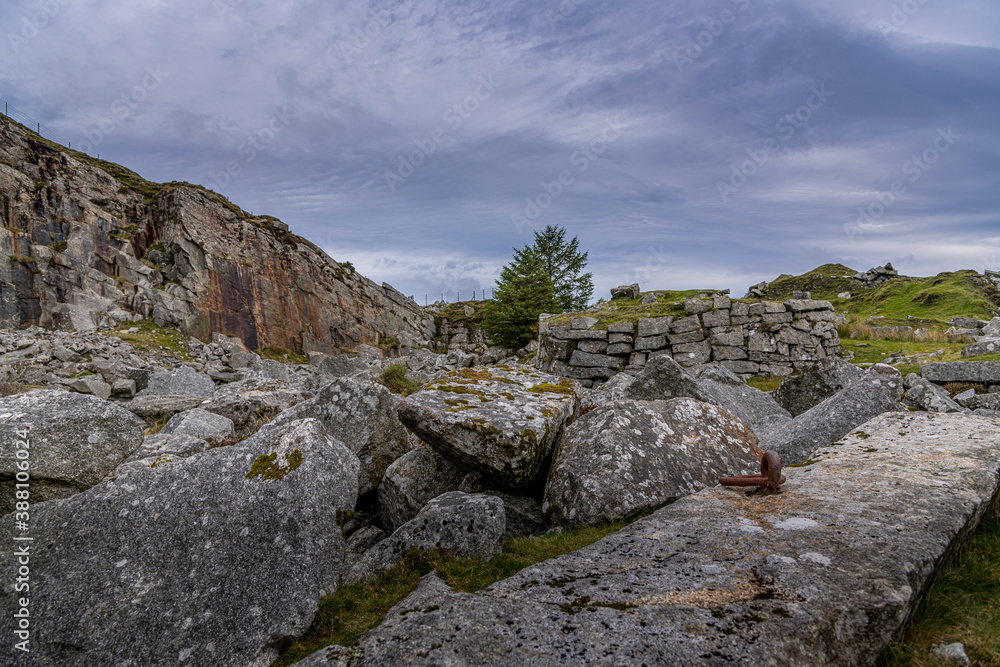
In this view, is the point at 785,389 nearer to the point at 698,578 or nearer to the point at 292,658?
the point at 698,578

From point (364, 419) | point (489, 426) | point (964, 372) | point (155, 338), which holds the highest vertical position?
point (155, 338)

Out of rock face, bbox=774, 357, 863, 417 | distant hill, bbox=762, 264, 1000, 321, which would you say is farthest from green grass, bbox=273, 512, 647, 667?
distant hill, bbox=762, 264, 1000, 321

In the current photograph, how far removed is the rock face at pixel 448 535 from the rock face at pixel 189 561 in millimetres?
353

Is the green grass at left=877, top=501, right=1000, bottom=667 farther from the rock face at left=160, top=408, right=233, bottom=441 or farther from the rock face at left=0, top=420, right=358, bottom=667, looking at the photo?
the rock face at left=160, top=408, right=233, bottom=441

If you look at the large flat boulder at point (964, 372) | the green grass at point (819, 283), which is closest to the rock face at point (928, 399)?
the large flat boulder at point (964, 372)

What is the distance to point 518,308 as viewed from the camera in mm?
39062

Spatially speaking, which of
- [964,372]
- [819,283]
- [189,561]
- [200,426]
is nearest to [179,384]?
[200,426]

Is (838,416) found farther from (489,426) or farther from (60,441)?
(60,441)

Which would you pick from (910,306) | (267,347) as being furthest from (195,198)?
(910,306)

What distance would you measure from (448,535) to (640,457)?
2.35 metres

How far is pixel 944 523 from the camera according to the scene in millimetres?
3188

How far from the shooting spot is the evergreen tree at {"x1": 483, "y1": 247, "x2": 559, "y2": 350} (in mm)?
39406

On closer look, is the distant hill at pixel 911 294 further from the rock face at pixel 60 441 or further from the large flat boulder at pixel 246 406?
the rock face at pixel 60 441

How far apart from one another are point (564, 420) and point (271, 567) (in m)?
4.19
